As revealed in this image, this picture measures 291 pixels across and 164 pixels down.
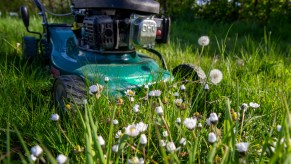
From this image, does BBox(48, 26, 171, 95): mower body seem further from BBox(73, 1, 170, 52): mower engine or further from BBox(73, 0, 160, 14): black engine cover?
BBox(73, 0, 160, 14): black engine cover

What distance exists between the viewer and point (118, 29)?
180 cm

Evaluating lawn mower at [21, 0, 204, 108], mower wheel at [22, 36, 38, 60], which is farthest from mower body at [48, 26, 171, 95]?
mower wheel at [22, 36, 38, 60]

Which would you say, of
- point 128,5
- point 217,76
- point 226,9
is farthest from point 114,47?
point 226,9

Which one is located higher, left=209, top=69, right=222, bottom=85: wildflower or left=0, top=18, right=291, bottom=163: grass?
left=209, top=69, right=222, bottom=85: wildflower

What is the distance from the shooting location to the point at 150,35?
1.81 metres

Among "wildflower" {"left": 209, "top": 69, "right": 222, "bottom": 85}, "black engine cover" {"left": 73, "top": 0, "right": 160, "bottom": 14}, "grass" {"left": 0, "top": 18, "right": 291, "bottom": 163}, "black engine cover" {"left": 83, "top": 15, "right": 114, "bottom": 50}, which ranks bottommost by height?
"grass" {"left": 0, "top": 18, "right": 291, "bottom": 163}

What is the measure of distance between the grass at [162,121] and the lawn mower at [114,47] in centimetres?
12

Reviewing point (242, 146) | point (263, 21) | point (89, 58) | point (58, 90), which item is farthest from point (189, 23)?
point (242, 146)

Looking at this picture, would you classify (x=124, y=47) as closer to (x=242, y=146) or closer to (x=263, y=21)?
(x=242, y=146)

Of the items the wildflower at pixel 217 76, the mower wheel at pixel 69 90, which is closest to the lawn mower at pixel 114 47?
the mower wheel at pixel 69 90

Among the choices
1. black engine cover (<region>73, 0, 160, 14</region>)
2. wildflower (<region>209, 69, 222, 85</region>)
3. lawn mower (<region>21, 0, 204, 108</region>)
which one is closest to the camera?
wildflower (<region>209, 69, 222, 85</region>)

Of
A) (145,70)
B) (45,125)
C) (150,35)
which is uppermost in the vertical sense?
(150,35)

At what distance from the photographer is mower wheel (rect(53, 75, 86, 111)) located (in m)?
1.45

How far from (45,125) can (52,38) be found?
131 cm
